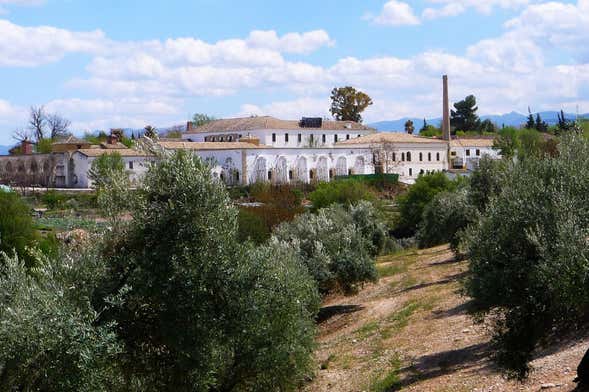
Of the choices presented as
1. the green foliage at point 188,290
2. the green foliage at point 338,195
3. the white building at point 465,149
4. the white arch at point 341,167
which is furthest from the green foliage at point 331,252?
the white building at point 465,149

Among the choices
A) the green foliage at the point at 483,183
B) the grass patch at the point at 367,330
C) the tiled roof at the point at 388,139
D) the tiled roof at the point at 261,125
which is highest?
the tiled roof at the point at 261,125

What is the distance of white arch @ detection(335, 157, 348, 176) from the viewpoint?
99.1 metres

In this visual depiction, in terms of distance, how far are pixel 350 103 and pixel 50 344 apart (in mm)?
121800

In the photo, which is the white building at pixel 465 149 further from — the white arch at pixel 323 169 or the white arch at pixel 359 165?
the white arch at pixel 323 169

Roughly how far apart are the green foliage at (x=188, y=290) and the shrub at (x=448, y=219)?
1897cm

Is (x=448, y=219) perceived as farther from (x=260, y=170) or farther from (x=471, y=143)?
(x=471, y=143)

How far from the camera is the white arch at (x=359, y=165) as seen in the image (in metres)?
100

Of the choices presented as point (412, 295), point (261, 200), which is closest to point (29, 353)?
point (412, 295)

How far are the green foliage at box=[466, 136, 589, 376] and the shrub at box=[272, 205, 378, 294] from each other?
14.9m

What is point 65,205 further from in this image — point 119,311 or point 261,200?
point 119,311

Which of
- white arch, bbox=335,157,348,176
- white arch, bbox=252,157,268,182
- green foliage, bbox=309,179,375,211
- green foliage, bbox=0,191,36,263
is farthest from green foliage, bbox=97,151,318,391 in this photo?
white arch, bbox=335,157,348,176

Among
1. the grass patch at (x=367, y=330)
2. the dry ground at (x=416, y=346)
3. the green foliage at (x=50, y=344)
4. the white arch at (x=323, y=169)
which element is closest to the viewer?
the green foliage at (x=50, y=344)

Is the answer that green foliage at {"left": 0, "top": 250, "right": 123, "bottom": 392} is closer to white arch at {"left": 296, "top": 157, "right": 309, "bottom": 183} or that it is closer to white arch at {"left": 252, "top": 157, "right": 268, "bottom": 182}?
white arch at {"left": 252, "top": 157, "right": 268, "bottom": 182}

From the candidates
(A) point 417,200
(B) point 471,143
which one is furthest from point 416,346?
(B) point 471,143
